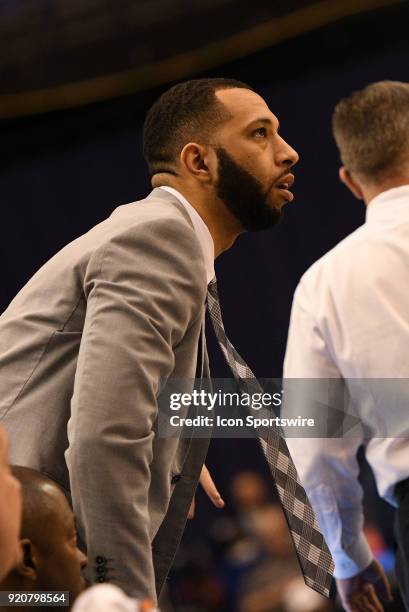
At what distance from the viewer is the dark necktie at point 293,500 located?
1.58 m

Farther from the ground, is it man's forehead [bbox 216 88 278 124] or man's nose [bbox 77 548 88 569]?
man's forehead [bbox 216 88 278 124]

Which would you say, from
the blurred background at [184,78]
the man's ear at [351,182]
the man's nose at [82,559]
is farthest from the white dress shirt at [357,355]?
the blurred background at [184,78]

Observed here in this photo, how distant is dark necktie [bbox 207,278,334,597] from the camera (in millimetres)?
1580

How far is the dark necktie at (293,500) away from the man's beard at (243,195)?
130 millimetres

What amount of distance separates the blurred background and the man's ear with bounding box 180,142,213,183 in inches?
65.2

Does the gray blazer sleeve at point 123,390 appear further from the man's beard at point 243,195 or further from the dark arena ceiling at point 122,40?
the dark arena ceiling at point 122,40

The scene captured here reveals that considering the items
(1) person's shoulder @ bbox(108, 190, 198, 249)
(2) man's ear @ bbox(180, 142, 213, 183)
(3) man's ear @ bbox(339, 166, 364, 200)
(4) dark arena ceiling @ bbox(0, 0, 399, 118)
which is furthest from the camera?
(4) dark arena ceiling @ bbox(0, 0, 399, 118)

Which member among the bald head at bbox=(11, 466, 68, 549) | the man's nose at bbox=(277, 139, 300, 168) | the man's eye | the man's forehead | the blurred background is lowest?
the bald head at bbox=(11, 466, 68, 549)

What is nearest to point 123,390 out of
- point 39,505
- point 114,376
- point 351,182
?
→ point 114,376

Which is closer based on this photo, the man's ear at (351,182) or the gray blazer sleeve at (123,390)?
the gray blazer sleeve at (123,390)

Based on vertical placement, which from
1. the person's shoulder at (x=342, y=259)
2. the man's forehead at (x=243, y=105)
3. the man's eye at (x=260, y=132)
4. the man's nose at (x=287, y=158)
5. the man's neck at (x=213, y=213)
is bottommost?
the person's shoulder at (x=342, y=259)

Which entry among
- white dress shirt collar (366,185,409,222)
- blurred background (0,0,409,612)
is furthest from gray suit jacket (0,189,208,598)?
blurred background (0,0,409,612)

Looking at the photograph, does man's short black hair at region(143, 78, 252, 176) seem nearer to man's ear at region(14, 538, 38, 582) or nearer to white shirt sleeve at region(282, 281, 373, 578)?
white shirt sleeve at region(282, 281, 373, 578)

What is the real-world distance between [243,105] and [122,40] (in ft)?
7.32
